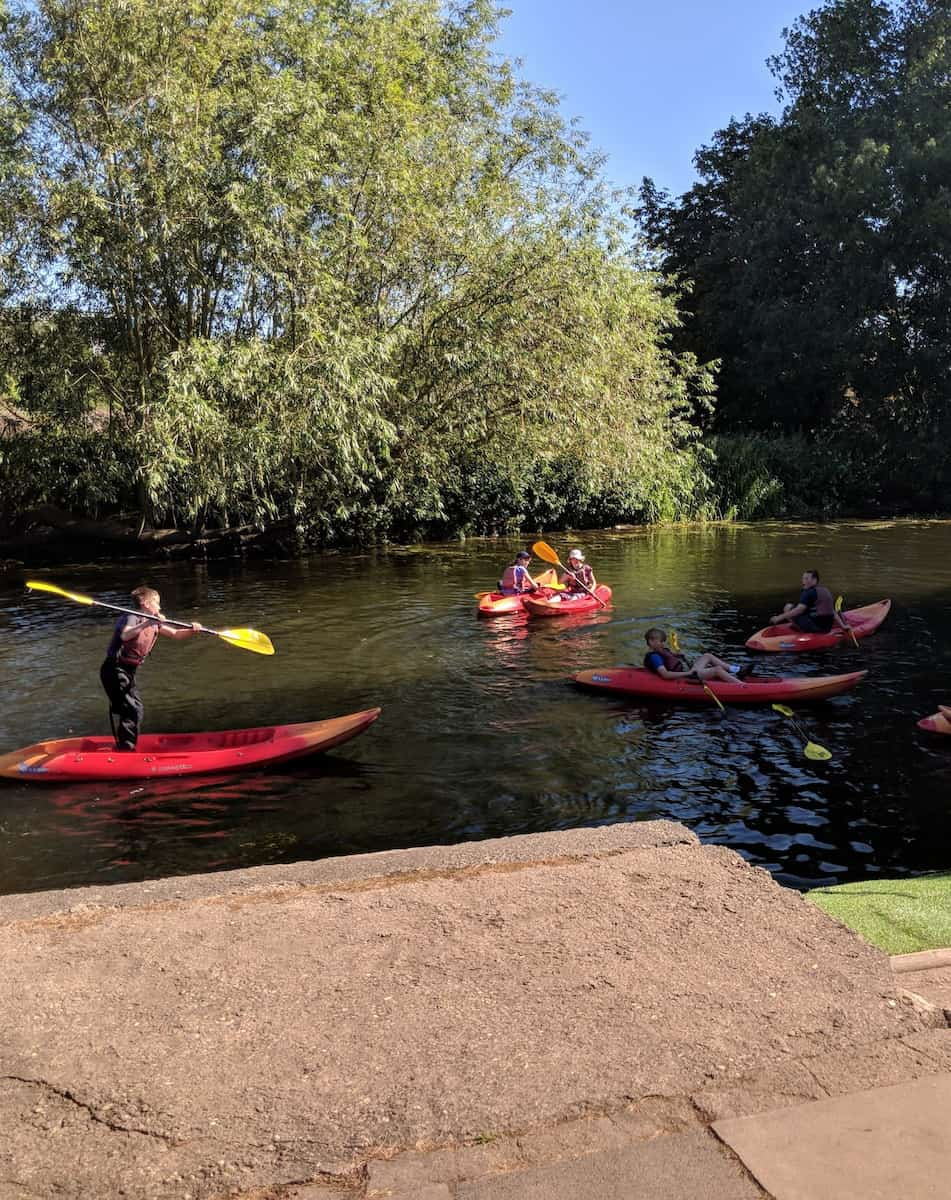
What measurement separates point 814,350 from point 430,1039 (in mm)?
35685

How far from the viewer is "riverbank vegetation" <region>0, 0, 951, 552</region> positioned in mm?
19328

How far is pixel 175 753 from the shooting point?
891 cm

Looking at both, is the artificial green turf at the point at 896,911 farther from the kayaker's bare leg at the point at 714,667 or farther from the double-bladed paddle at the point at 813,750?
the kayaker's bare leg at the point at 714,667

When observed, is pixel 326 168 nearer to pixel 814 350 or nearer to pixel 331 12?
pixel 331 12

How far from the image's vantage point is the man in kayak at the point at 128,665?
9047 millimetres

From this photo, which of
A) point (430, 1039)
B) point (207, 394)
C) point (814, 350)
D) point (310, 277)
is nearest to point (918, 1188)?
point (430, 1039)

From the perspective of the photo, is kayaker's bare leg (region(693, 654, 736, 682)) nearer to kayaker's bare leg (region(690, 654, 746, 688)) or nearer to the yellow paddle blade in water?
kayaker's bare leg (region(690, 654, 746, 688))

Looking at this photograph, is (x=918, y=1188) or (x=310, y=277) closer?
(x=918, y=1188)

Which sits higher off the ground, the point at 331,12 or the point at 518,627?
the point at 331,12

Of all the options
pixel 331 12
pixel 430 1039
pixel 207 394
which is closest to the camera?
pixel 430 1039

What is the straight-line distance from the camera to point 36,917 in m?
4.70

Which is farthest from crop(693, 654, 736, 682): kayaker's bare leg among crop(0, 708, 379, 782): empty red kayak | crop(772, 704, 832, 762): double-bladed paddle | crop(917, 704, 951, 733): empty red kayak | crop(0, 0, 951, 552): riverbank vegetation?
crop(0, 0, 951, 552): riverbank vegetation

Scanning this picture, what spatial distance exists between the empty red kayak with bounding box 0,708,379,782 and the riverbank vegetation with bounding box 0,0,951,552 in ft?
32.8

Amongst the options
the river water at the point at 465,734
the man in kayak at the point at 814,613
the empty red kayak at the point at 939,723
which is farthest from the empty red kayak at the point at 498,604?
the empty red kayak at the point at 939,723
